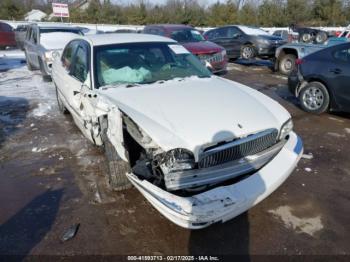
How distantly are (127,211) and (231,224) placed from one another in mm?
1077

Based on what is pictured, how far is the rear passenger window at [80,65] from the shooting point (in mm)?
4117

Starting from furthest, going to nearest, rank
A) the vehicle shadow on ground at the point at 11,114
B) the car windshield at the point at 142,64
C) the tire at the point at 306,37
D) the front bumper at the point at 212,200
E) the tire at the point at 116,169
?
the tire at the point at 306,37 < the vehicle shadow on ground at the point at 11,114 < the car windshield at the point at 142,64 < the tire at the point at 116,169 < the front bumper at the point at 212,200

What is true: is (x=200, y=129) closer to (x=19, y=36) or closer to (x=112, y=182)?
(x=112, y=182)

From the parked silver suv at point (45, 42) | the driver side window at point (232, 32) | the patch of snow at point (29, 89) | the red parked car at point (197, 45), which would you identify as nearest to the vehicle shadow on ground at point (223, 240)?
the patch of snow at point (29, 89)

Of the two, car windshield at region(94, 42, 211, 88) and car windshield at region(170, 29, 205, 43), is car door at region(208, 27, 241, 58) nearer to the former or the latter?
car windshield at region(170, 29, 205, 43)

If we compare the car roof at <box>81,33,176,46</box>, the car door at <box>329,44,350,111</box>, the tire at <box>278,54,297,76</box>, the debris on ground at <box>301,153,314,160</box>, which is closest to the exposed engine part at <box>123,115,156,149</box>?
the car roof at <box>81,33,176,46</box>

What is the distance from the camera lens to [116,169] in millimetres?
3193

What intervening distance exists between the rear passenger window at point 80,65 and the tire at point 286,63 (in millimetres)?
7899

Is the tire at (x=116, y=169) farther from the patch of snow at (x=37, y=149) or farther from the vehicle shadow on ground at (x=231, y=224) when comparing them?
the patch of snow at (x=37, y=149)

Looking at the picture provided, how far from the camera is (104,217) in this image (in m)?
3.14

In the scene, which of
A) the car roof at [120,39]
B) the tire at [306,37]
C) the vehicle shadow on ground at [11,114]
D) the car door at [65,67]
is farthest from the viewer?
the tire at [306,37]

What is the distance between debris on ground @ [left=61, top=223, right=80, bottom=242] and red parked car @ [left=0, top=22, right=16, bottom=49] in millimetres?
19266

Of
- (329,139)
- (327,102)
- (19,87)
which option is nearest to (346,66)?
(327,102)

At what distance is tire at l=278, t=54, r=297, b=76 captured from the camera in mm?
10422
